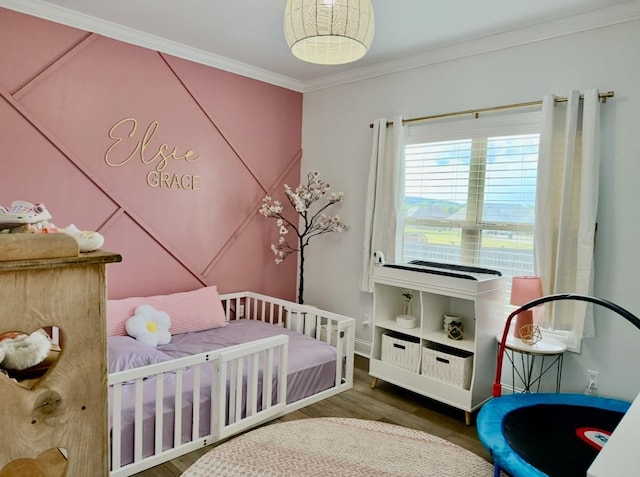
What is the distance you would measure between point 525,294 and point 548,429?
0.84 meters

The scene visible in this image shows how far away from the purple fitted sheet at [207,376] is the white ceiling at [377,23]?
2203mm

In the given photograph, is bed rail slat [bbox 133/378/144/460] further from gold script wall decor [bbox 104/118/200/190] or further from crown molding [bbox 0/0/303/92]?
crown molding [bbox 0/0/303/92]

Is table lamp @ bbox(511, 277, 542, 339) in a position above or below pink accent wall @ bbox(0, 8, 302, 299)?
below

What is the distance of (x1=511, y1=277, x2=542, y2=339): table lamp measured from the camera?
270 cm

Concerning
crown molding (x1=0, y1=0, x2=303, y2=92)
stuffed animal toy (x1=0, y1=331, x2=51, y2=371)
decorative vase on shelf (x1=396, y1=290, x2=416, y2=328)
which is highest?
crown molding (x1=0, y1=0, x2=303, y2=92)

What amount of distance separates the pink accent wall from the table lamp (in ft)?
7.59

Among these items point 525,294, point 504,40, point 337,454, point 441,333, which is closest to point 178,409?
point 337,454

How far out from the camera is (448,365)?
293 centimetres

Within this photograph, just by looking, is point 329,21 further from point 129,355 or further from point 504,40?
point 129,355

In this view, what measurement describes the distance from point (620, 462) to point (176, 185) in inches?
132

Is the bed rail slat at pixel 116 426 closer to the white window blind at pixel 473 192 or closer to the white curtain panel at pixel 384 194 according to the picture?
the white curtain panel at pixel 384 194

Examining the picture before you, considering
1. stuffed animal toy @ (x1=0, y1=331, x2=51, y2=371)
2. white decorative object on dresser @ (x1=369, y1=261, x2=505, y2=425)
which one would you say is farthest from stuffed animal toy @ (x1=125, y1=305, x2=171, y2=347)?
stuffed animal toy @ (x1=0, y1=331, x2=51, y2=371)

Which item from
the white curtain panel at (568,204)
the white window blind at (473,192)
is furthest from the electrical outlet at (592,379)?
the white window blind at (473,192)

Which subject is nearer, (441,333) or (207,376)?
(207,376)
